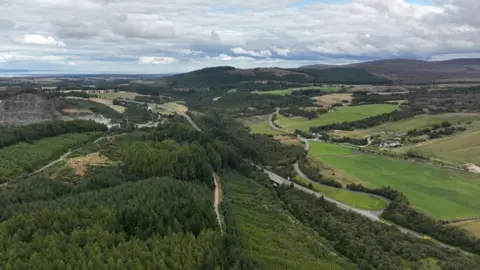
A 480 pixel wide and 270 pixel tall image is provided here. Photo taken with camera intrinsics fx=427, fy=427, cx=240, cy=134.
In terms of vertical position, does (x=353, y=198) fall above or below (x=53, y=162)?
below

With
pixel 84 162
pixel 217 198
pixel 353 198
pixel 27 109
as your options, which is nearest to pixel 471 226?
pixel 353 198

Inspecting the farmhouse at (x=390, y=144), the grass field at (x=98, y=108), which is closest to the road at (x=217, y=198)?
the farmhouse at (x=390, y=144)

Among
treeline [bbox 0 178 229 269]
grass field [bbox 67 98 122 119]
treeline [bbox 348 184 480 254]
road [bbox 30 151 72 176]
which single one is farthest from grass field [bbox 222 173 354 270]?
grass field [bbox 67 98 122 119]

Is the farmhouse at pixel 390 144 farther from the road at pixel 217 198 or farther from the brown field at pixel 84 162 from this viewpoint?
the brown field at pixel 84 162

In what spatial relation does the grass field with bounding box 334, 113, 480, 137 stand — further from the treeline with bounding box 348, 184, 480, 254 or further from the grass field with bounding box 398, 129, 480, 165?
the treeline with bounding box 348, 184, 480, 254

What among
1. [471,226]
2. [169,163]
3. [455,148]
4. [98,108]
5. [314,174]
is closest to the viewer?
[471,226]

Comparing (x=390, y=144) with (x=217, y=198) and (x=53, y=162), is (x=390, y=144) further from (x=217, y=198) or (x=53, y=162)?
(x=53, y=162)

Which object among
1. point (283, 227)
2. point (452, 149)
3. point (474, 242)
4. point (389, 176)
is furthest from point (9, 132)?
point (452, 149)
